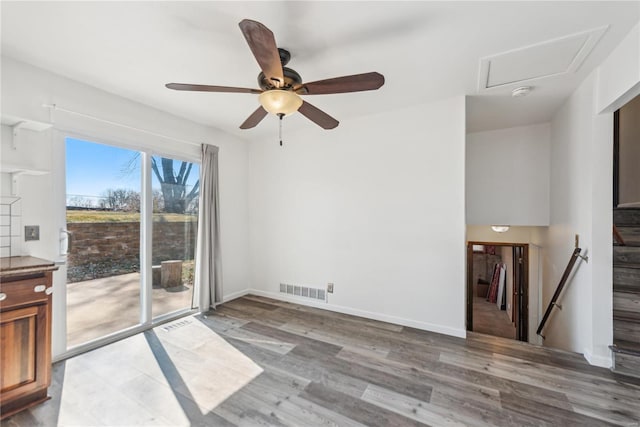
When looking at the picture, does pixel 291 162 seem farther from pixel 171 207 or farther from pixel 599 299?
pixel 599 299

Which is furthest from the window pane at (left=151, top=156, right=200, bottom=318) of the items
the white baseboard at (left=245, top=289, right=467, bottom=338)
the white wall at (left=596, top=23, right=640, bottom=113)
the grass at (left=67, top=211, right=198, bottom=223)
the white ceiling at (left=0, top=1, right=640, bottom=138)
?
the white wall at (left=596, top=23, right=640, bottom=113)

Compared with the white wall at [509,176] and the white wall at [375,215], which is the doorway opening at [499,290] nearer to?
the white wall at [509,176]

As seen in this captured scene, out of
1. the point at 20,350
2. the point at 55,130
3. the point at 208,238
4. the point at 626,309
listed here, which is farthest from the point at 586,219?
the point at 55,130

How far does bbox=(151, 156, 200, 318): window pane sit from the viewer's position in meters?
3.21

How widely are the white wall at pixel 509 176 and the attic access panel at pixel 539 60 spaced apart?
166cm

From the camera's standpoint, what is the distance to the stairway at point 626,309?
2135mm

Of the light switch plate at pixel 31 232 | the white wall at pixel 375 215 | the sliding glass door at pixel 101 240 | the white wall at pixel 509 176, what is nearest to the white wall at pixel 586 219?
the white wall at pixel 509 176

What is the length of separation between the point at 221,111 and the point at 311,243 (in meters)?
2.13

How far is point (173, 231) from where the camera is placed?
340 cm

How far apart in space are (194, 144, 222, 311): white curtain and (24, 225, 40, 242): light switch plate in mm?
1506

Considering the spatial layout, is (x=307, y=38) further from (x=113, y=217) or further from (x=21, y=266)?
(x=113, y=217)

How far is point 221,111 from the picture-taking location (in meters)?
3.20

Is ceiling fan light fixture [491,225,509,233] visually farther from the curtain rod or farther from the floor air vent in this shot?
the curtain rod

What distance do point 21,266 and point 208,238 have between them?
1884 millimetres
